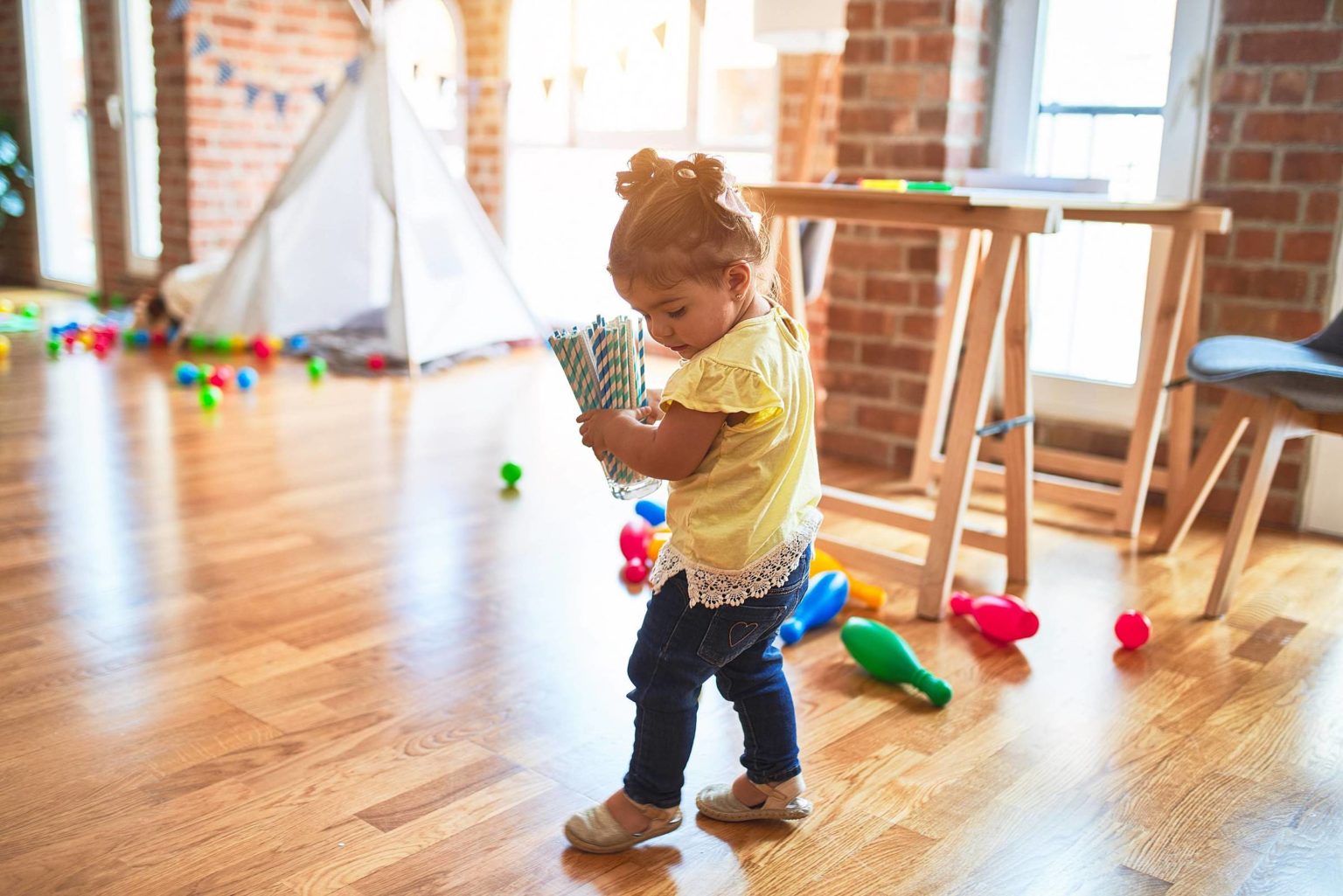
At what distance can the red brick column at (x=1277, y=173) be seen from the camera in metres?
2.50

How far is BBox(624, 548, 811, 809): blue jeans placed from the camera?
1287 mm

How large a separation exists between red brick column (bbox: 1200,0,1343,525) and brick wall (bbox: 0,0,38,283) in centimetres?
591

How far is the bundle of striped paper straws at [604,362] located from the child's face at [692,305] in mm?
64

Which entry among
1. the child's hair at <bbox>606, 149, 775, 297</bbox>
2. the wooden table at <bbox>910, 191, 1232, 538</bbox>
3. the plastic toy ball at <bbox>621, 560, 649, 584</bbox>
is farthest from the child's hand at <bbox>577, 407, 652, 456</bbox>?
the wooden table at <bbox>910, 191, 1232, 538</bbox>

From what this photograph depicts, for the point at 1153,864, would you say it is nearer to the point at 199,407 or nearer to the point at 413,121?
the point at 199,407

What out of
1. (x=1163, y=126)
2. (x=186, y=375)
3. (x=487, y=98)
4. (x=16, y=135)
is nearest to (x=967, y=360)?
(x=1163, y=126)

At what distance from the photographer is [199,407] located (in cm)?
354

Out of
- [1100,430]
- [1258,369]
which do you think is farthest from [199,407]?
[1258,369]

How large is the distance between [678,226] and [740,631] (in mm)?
441

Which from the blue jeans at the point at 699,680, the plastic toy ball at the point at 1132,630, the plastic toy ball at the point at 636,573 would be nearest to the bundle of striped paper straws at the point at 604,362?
the blue jeans at the point at 699,680

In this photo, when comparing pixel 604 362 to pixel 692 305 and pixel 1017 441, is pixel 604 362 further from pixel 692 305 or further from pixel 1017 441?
pixel 1017 441

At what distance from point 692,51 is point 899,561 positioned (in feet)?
9.05

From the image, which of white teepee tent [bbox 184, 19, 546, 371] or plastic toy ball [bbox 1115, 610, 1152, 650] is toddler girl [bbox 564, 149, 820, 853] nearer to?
plastic toy ball [bbox 1115, 610, 1152, 650]

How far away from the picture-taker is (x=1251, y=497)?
6.83 feet
